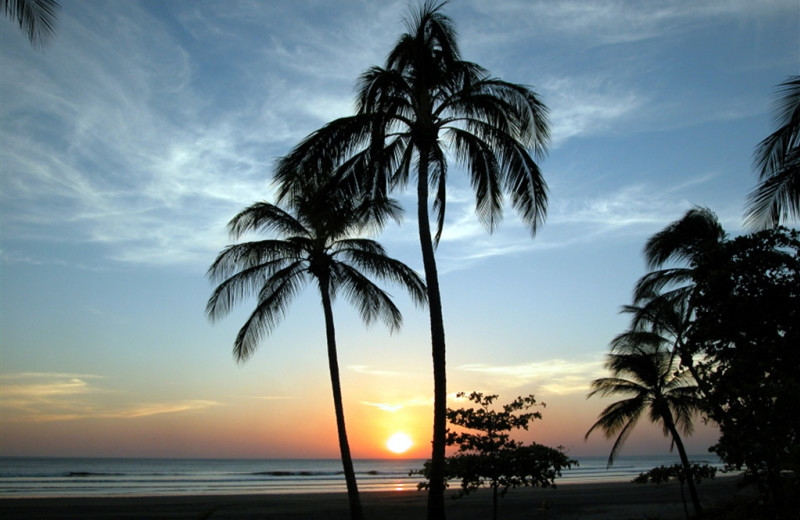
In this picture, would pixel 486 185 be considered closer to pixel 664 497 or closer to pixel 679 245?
pixel 679 245

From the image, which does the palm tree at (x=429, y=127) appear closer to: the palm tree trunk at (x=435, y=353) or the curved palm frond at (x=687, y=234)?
the palm tree trunk at (x=435, y=353)

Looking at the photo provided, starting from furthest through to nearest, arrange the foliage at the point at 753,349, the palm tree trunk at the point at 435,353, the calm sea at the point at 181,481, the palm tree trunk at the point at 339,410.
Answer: the calm sea at the point at 181,481 → the palm tree trunk at the point at 339,410 → the palm tree trunk at the point at 435,353 → the foliage at the point at 753,349

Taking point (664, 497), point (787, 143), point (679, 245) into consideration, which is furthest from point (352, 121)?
point (664, 497)

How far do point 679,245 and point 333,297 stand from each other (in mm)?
10461

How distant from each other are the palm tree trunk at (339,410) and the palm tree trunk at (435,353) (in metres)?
4.89

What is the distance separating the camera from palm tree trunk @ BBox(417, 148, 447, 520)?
35.8 ft

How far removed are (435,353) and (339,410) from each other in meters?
6.00

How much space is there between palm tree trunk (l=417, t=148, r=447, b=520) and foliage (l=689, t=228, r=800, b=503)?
4.78 metres

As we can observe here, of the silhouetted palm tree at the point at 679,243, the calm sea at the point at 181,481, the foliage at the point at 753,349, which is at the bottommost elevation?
the calm sea at the point at 181,481

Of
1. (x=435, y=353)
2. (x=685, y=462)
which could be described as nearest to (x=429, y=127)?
(x=435, y=353)

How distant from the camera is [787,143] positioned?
10445mm

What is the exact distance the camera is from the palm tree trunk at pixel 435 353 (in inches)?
429

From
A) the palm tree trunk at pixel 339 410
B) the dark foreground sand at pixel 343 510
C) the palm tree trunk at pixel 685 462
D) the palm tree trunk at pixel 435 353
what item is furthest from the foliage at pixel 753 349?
the dark foreground sand at pixel 343 510

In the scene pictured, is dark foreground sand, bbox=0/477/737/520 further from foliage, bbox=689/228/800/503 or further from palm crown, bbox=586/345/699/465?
foliage, bbox=689/228/800/503
